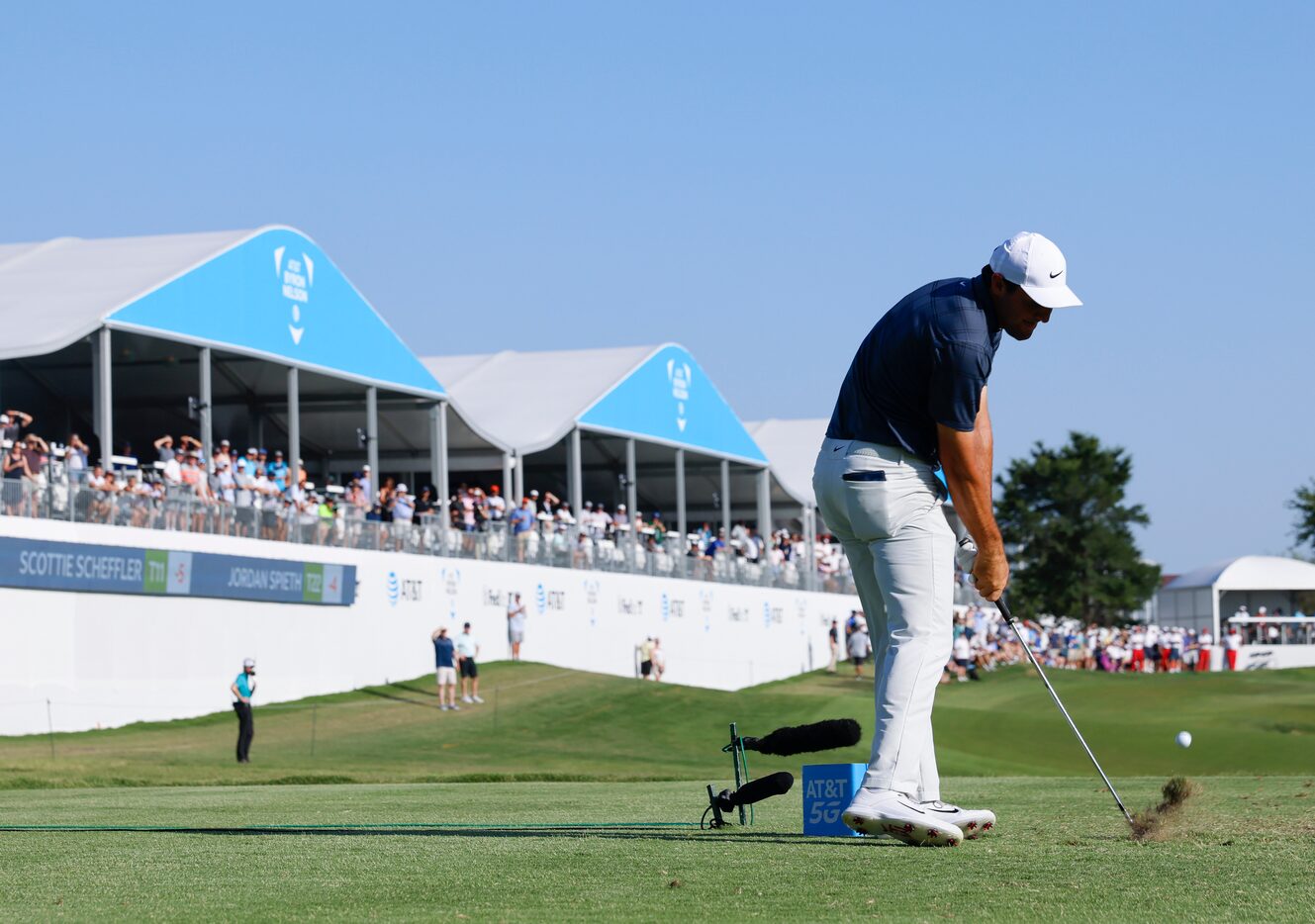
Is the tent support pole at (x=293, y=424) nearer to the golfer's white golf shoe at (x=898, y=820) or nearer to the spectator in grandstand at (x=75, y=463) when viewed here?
the spectator in grandstand at (x=75, y=463)

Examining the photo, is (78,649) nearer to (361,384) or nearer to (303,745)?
(303,745)

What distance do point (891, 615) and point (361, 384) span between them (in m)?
36.8

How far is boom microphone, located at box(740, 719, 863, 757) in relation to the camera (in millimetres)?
7660

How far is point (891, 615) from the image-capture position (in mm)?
7508

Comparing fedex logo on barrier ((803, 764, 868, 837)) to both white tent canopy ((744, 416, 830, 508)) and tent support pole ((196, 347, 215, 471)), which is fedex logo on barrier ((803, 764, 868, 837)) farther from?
white tent canopy ((744, 416, 830, 508))

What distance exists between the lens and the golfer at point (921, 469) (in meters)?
7.30

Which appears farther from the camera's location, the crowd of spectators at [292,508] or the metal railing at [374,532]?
the crowd of spectators at [292,508]

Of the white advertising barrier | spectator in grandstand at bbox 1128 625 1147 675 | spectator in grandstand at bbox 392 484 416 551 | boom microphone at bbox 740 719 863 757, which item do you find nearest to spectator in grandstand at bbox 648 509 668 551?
the white advertising barrier

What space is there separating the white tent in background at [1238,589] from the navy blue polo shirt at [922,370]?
75756mm

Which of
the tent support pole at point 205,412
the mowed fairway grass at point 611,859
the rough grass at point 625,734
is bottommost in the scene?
the rough grass at point 625,734

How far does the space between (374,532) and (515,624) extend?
17.3 ft

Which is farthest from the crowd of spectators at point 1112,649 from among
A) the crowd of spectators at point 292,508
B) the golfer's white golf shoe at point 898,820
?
the golfer's white golf shoe at point 898,820

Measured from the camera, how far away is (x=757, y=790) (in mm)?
8148

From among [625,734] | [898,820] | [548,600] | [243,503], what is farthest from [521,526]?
[898,820]
